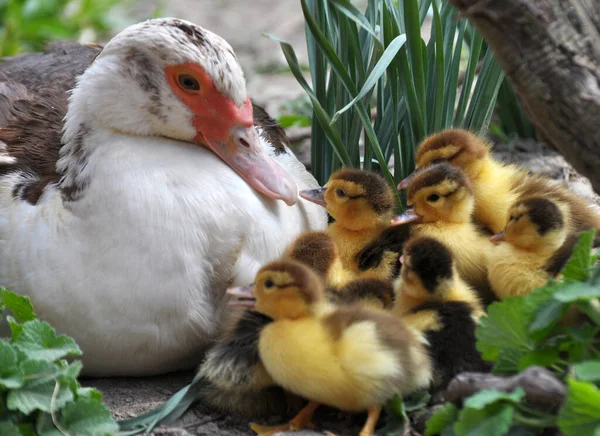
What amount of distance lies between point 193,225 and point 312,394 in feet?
2.15

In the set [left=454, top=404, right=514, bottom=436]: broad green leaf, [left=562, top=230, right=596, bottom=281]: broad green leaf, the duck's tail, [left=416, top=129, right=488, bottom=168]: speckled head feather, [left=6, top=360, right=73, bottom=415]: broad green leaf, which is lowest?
the duck's tail

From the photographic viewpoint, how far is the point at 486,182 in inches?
126

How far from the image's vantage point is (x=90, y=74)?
296 centimetres

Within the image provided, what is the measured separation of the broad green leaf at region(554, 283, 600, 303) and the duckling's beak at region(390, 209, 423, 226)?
0.84 meters

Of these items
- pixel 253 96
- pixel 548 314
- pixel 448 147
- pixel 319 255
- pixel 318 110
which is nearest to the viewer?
pixel 548 314

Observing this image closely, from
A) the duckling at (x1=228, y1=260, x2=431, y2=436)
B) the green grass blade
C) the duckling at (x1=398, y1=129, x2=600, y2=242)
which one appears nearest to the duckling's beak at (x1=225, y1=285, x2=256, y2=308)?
the duckling at (x1=228, y1=260, x2=431, y2=436)

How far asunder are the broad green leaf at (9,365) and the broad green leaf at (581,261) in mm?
1401

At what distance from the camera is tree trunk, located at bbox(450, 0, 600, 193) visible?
2.32 m

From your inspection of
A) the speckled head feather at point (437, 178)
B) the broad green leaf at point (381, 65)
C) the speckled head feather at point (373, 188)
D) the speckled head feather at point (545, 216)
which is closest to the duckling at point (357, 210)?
the speckled head feather at point (373, 188)

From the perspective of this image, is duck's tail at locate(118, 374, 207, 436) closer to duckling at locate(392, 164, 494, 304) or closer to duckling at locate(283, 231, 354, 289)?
duckling at locate(283, 231, 354, 289)

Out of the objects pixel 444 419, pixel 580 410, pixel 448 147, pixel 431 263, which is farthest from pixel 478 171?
pixel 580 410

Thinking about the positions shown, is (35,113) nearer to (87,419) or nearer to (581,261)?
(87,419)

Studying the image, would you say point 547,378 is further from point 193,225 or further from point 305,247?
point 193,225

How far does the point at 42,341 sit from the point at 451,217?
1.31 meters
